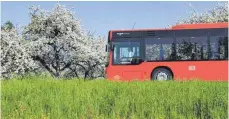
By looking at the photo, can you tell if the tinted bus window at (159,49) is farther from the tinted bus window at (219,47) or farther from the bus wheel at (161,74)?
the tinted bus window at (219,47)

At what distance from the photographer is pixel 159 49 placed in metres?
18.8

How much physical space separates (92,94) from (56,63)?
62.3ft

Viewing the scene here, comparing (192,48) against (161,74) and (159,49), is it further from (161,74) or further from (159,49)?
(161,74)

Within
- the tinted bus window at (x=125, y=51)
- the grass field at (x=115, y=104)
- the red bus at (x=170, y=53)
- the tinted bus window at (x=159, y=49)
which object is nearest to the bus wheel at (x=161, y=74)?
the red bus at (x=170, y=53)

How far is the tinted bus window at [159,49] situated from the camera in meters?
18.8

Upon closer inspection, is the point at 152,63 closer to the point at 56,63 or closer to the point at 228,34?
the point at 228,34

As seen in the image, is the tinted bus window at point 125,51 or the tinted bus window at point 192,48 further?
the tinted bus window at point 125,51

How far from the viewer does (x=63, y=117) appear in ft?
20.9

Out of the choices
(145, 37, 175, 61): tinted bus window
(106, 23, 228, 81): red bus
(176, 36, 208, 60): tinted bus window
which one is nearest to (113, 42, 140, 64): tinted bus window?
(106, 23, 228, 81): red bus

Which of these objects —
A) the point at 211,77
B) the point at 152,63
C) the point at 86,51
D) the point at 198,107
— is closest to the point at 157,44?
the point at 152,63

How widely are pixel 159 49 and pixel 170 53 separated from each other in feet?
1.60

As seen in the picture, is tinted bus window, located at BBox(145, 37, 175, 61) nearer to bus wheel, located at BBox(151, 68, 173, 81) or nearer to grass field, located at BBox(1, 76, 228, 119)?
bus wheel, located at BBox(151, 68, 173, 81)

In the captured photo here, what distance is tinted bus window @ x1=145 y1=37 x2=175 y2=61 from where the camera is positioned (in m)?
18.8

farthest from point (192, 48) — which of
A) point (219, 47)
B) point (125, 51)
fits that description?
point (125, 51)
